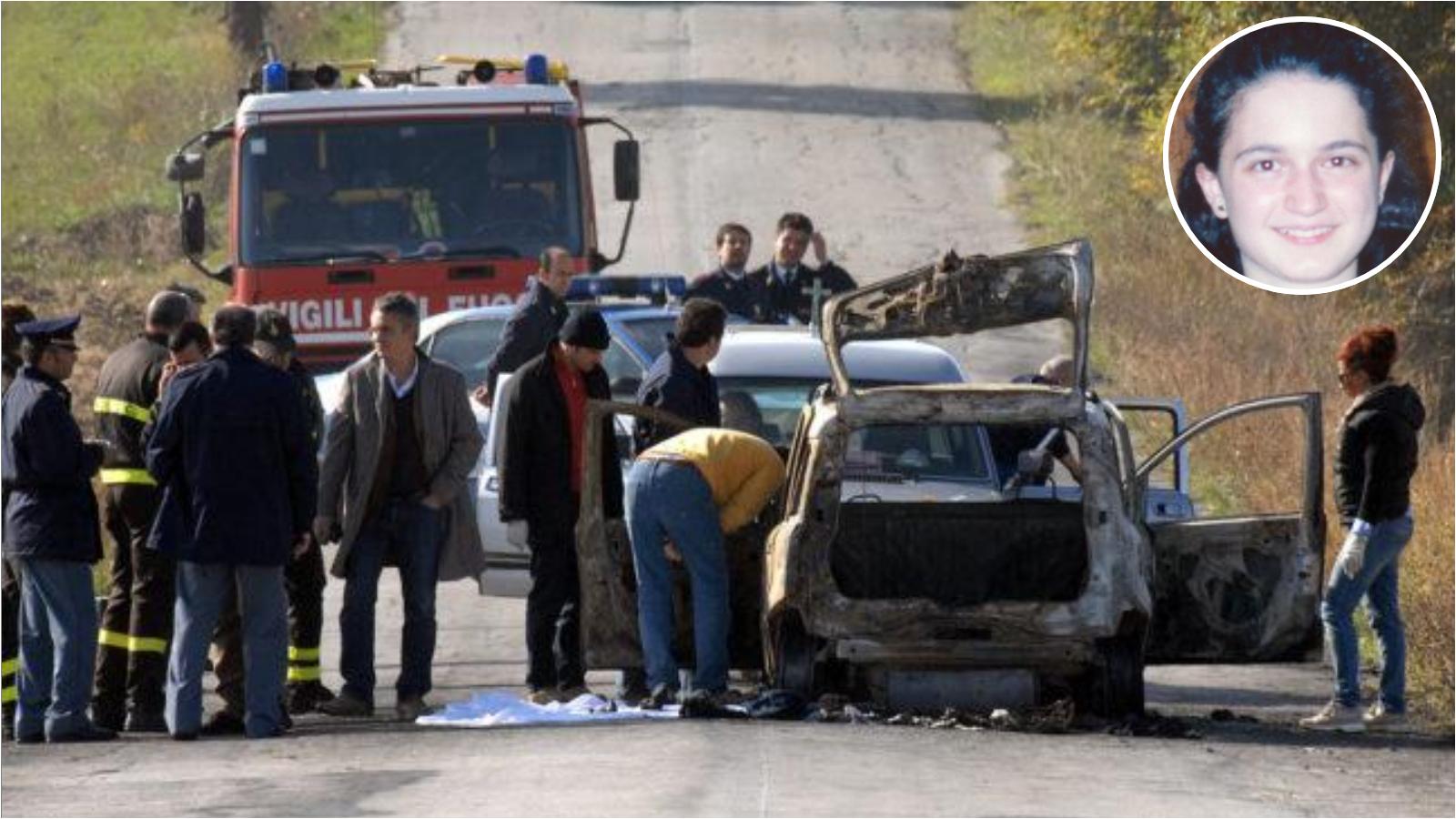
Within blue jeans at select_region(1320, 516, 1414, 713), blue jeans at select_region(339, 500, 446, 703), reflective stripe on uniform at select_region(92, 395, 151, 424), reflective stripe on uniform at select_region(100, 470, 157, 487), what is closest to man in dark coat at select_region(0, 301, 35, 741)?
reflective stripe on uniform at select_region(92, 395, 151, 424)

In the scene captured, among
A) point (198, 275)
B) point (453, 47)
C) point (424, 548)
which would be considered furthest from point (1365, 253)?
point (453, 47)

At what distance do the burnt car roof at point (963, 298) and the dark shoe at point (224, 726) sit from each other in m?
2.87

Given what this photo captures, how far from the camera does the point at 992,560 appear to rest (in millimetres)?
13062

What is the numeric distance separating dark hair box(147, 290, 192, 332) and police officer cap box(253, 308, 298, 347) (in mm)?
472

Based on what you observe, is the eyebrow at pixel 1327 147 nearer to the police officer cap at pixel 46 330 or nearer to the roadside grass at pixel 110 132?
the police officer cap at pixel 46 330

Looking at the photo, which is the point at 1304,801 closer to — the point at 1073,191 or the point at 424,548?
the point at 424,548

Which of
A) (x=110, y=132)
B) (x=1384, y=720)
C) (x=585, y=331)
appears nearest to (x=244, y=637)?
(x=585, y=331)

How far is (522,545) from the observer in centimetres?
1475

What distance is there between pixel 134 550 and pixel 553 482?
1.74 meters

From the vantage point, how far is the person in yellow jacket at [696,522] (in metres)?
12.9

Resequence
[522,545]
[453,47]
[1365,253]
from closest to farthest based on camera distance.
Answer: [522,545] → [1365,253] → [453,47]

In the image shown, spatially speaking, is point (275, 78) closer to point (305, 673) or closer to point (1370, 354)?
point (305, 673)

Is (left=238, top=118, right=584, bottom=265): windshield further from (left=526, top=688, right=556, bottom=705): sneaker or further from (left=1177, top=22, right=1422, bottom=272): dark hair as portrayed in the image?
(left=526, top=688, right=556, bottom=705): sneaker

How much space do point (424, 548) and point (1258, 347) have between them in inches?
560
